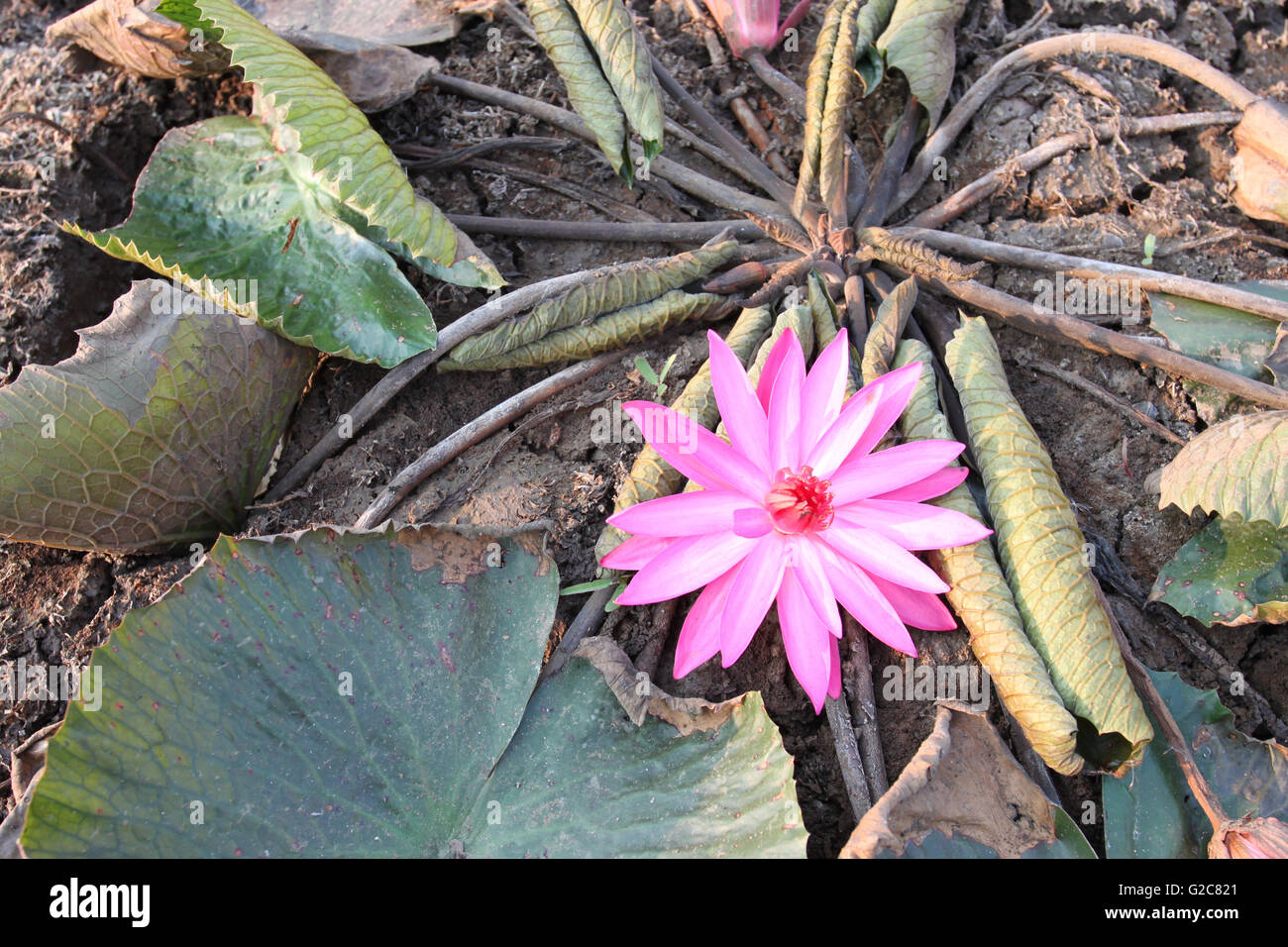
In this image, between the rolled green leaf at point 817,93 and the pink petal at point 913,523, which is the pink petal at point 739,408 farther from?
the rolled green leaf at point 817,93

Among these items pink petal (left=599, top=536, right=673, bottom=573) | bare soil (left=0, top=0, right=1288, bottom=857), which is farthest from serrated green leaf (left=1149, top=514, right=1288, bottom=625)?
pink petal (left=599, top=536, right=673, bottom=573)

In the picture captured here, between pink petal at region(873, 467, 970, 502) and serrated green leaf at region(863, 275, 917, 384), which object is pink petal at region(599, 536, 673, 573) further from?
serrated green leaf at region(863, 275, 917, 384)

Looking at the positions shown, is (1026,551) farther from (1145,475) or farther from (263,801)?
(263,801)

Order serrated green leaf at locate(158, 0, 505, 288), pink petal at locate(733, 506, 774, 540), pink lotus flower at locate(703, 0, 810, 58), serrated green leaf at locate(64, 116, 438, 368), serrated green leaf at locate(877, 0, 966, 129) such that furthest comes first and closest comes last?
pink lotus flower at locate(703, 0, 810, 58), serrated green leaf at locate(877, 0, 966, 129), serrated green leaf at locate(64, 116, 438, 368), serrated green leaf at locate(158, 0, 505, 288), pink petal at locate(733, 506, 774, 540)
